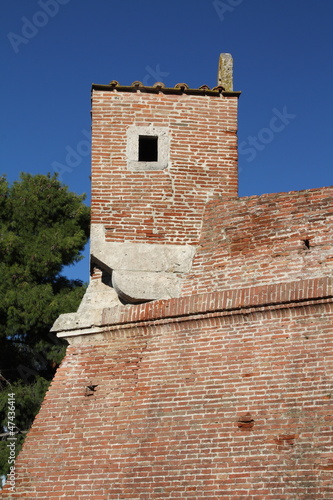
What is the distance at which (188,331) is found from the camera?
818 centimetres

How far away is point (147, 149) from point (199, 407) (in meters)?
4.24

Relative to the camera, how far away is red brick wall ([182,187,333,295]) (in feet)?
25.8

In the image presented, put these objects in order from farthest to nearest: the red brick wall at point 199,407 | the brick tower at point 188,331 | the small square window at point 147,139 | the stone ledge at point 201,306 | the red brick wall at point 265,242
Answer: the small square window at point 147,139
the red brick wall at point 265,242
the stone ledge at point 201,306
the brick tower at point 188,331
the red brick wall at point 199,407

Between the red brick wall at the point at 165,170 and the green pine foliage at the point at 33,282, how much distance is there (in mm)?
8124

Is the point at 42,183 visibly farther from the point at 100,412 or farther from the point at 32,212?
the point at 100,412

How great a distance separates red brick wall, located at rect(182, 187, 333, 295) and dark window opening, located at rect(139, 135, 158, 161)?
1610mm

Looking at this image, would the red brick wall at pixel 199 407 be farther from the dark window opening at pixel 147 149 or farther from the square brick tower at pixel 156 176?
the dark window opening at pixel 147 149

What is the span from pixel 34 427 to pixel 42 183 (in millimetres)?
11769

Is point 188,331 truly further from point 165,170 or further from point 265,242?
point 165,170

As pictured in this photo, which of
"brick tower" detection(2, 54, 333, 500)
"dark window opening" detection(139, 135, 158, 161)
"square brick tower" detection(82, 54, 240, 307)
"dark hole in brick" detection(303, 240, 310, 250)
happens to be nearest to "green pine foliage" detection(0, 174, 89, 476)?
→ "dark window opening" detection(139, 135, 158, 161)

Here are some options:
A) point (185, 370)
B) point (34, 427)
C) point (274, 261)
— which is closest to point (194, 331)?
point (185, 370)

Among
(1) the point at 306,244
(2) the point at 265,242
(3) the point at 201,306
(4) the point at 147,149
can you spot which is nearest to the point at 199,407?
(3) the point at 201,306

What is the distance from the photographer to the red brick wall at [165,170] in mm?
9023

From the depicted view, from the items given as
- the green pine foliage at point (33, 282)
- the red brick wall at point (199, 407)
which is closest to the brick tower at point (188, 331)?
the red brick wall at point (199, 407)
